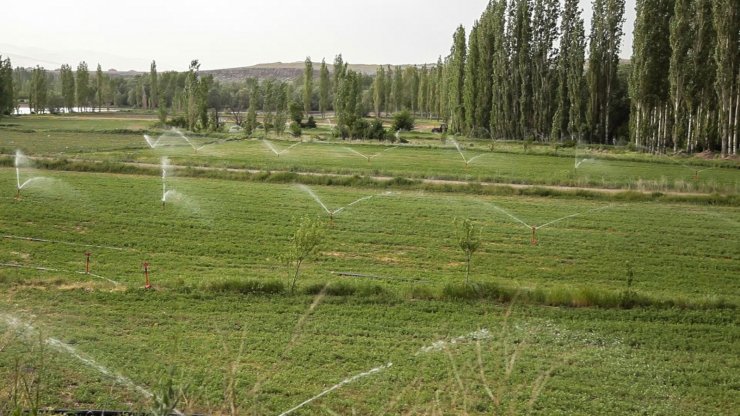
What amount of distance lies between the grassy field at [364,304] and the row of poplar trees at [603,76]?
74.2ft

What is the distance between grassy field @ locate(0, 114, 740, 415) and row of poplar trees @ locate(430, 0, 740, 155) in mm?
22615

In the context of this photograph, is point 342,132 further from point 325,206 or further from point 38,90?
point 38,90

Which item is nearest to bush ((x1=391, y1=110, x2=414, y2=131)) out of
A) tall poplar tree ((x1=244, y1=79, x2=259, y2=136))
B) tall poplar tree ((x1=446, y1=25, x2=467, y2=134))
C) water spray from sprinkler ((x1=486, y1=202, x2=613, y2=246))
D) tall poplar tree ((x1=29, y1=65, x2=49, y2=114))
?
tall poplar tree ((x1=446, y1=25, x2=467, y2=134))

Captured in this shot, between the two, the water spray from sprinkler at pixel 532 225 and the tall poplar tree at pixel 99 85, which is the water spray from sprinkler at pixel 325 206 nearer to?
the water spray from sprinkler at pixel 532 225

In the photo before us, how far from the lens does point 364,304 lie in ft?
57.5

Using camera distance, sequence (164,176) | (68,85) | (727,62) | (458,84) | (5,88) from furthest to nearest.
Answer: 1. (68,85)
2. (5,88)
3. (458,84)
4. (727,62)
5. (164,176)

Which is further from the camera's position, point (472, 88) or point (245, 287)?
point (472, 88)

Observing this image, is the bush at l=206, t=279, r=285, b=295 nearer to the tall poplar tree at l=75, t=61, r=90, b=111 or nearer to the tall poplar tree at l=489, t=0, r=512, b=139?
the tall poplar tree at l=489, t=0, r=512, b=139

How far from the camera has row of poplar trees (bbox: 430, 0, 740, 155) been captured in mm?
50562

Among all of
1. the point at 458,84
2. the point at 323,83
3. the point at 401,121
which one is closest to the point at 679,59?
the point at 458,84

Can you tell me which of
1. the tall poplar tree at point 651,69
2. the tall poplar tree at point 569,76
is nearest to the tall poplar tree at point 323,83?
the tall poplar tree at point 569,76

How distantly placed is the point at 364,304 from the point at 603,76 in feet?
170

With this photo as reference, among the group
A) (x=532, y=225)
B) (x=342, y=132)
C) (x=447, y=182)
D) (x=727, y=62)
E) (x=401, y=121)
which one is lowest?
(x=532, y=225)

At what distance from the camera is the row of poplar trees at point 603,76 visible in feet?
166
